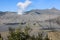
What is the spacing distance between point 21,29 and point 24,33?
0.69 metres

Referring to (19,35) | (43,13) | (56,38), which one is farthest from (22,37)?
(43,13)

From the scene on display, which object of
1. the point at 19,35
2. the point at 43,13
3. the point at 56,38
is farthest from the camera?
the point at 43,13

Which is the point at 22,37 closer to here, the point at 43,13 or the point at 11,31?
the point at 11,31

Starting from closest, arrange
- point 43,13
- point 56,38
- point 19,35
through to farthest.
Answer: point 19,35 → point 56,38 → point 43,13

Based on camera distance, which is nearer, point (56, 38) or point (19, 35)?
point (19, 35)

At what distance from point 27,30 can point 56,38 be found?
8703 millimetres

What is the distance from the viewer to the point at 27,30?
78.2ft

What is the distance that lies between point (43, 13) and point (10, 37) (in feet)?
554

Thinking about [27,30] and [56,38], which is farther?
[56,38]

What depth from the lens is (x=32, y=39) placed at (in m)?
23.9

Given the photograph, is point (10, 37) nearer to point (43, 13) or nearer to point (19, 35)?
point (19, 35)

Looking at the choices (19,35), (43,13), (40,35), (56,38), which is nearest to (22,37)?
(19,35)

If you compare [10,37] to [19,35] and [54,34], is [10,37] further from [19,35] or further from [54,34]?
[54,34]

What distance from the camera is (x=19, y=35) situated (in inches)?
923
